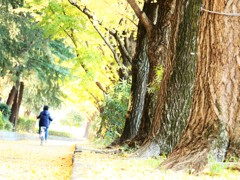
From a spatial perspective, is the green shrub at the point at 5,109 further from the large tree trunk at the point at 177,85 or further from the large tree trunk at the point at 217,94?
the large tree trunk at the point at 217,94

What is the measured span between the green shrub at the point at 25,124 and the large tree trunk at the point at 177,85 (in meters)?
30.6

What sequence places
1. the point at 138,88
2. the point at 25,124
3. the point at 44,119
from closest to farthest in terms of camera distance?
1. the point at 138,88
2. the point at 44,119
3. the point at 25,124

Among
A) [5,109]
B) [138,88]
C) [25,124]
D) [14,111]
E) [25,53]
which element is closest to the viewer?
[138,88]

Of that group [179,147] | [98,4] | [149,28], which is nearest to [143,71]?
[149,28]

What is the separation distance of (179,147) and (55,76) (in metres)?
23.4

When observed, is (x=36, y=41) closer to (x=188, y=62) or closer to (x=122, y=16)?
(x=122, y=16)

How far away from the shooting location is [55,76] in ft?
94.1

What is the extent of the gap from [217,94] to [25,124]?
117ft

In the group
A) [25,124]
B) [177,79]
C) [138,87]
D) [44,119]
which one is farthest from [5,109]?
[177,79]

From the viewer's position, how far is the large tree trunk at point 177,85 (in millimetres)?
8484

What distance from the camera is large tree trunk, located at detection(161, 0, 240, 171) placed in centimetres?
540

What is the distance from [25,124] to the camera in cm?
3978

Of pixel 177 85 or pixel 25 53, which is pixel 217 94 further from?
pixel 25 53

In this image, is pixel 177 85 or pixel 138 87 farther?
pixel 138 87
